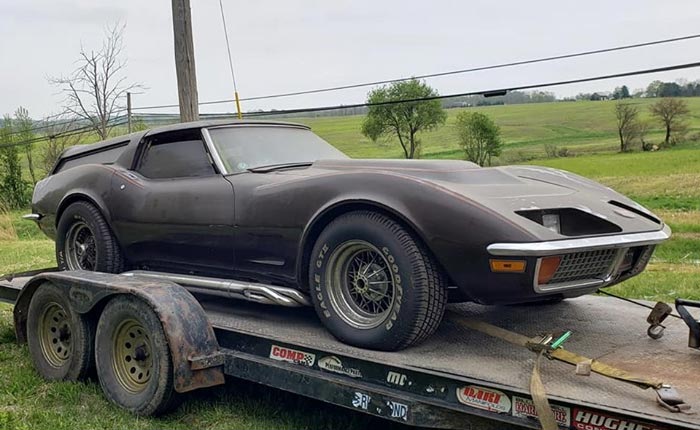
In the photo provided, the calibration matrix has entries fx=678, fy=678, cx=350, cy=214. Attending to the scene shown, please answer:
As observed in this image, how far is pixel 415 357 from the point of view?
319 cm

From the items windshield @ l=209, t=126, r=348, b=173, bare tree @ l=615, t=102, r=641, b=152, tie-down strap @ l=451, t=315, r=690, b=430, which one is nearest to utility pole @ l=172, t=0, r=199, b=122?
windshield @ l=209, t=126, r=348, b=173

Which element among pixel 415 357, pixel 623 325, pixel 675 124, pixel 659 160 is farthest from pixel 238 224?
pixel 675 124

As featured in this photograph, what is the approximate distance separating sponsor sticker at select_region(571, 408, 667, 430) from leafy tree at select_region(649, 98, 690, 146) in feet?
78.1

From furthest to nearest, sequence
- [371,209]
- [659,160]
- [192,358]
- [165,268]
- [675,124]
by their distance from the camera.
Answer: [675,124], [659,160], [165,268], [192,358], [371,209]

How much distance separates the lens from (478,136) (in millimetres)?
23578

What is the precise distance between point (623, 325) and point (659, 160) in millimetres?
20802

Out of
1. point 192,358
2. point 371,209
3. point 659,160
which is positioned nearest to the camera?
point 371,209

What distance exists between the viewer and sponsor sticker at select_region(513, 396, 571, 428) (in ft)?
8.30

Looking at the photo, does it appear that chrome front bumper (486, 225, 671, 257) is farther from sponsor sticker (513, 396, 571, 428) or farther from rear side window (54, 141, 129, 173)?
rear side window (54, 141, 129, 173)

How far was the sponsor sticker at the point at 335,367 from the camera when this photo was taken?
10.6 feet

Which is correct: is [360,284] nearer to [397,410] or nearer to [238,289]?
[397,410]

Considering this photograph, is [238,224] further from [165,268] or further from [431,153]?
[431,153]

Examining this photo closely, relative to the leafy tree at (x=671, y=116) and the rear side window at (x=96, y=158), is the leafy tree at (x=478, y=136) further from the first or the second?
the rear side window at (x=96, y=158)

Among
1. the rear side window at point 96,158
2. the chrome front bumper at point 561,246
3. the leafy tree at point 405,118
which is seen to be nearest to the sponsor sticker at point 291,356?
the chrome front bumper at point 561,246
